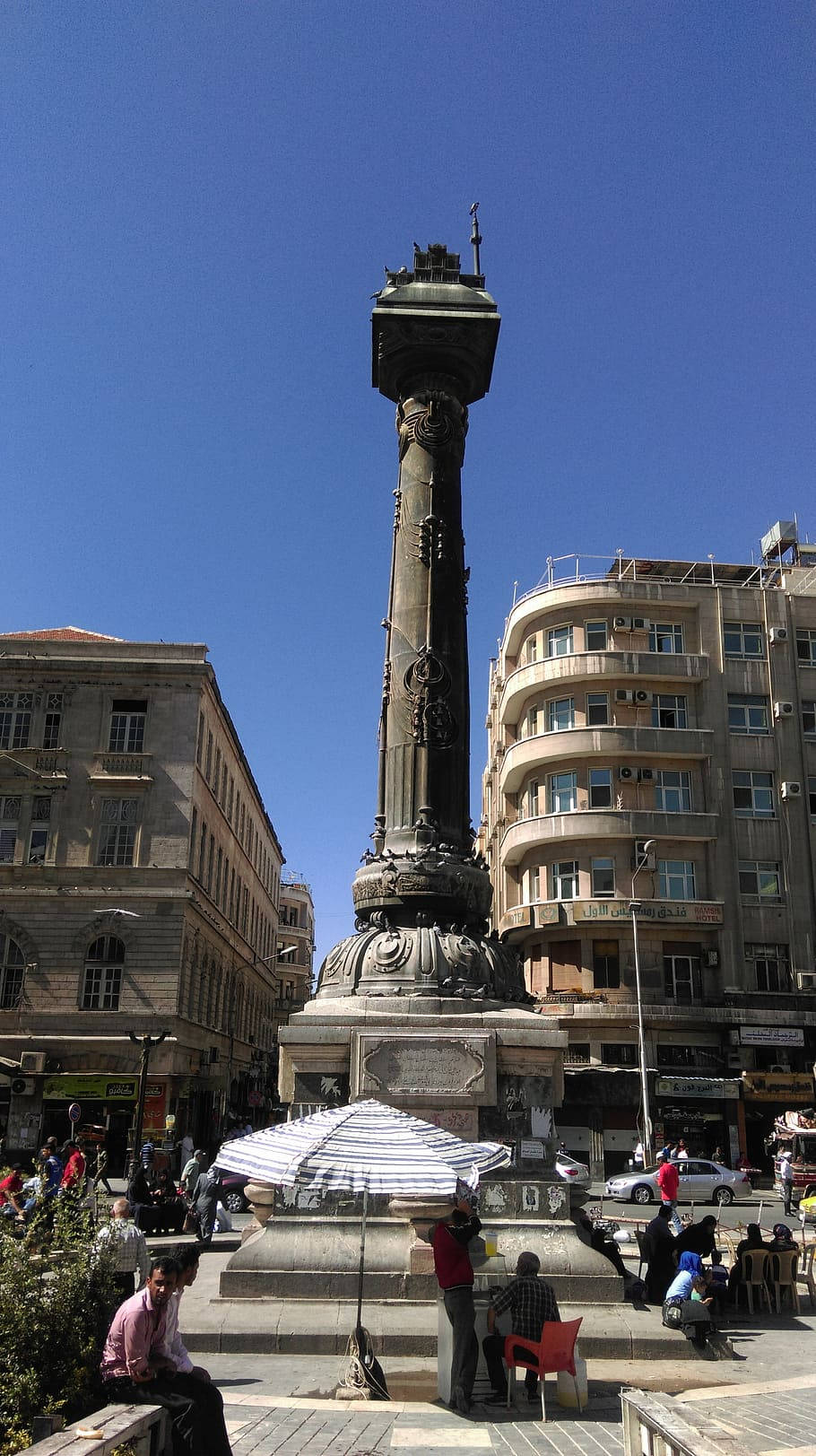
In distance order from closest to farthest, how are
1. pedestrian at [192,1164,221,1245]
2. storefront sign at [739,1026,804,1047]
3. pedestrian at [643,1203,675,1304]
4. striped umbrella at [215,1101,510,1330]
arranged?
1. striped umbrella at [215,1101,510,1330]
2. pedestrian at [643,1203,675,1304]
3. pedestrian at [192,1164,221,1245]
4. storefront sign at [739,1026,804,1047]

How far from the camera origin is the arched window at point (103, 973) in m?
36.2

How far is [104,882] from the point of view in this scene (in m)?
37.5

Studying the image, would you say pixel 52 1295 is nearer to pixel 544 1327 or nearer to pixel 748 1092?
pixel 544 1327

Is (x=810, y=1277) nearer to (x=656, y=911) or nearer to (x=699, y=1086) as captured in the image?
(x=699, y=1086)

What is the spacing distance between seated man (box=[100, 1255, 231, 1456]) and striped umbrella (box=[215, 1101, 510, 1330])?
5.37 ft

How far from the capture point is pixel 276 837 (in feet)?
272

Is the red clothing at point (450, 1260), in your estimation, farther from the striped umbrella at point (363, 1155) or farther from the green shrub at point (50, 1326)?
the green shrub at point (50, 1326)

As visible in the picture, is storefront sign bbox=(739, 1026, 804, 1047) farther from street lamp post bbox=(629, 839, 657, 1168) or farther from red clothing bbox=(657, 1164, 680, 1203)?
red clothing bbox=(657, 1164, 680, 1203)

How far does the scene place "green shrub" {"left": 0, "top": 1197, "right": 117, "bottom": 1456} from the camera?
17.3 feet

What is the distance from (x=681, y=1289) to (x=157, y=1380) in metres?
5.63

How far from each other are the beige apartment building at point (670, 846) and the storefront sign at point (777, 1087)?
6cm

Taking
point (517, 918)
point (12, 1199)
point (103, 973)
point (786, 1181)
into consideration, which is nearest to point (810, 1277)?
point (12, 1199)

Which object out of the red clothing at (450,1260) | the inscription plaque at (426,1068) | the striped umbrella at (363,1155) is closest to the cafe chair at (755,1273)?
the inscription plaque at (426,1068)

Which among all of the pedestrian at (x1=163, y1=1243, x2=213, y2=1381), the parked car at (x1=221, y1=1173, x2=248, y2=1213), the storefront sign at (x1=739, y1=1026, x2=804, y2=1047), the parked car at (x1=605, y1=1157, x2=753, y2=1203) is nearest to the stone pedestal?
the pedestrian at (x1=163, y1=1243, x2=213, y2=1381)
